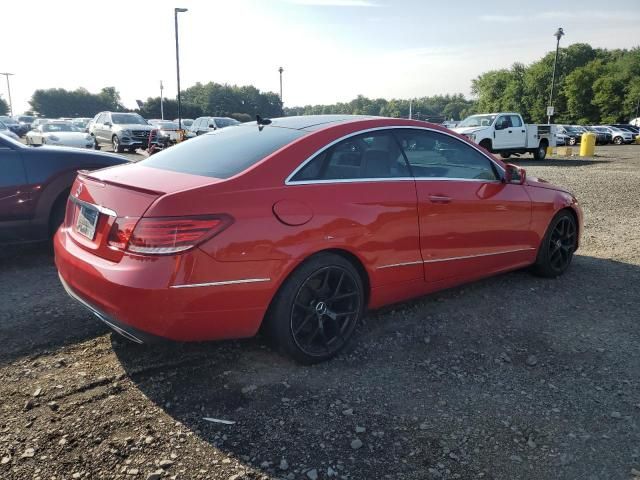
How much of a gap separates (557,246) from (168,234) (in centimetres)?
397

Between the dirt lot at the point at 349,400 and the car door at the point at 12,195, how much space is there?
1095 mm

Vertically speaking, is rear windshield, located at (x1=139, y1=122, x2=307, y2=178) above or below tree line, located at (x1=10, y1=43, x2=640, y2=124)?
below

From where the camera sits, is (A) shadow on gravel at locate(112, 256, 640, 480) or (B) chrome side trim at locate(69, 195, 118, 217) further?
(B) chrome side trim at locate(69, 195, 118, 217)

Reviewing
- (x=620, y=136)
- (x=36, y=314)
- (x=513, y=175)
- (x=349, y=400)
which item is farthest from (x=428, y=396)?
(x=620, y=136)

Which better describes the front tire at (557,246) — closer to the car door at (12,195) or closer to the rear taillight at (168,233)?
the rear taillight at (168,233)

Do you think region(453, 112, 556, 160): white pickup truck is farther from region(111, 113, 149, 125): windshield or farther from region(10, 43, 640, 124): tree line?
region(10, 43, 640, 124): tree line

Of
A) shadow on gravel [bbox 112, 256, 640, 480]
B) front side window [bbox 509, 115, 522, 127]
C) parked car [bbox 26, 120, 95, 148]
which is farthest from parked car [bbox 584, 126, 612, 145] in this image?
shadow on gravel [bbox 112, 256, 640, 480]

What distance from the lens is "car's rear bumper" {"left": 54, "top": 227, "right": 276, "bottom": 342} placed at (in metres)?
2.72

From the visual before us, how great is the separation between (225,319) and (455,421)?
1.36m

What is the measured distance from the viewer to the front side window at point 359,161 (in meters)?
Result: 3.33

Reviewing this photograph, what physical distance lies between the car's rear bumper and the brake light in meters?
0.05

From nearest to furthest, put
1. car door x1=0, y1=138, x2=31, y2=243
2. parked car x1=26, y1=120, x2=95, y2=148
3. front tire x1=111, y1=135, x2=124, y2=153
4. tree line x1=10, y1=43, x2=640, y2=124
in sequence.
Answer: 1. car door x1=0, y1=138, x2=31, y2=243
2. parked car x1=26, y1=120, x2=95, y2=148
3. front tire x1=111, y1=135, x2=124, y2=153
4. tree line x1=10, y1=43, x2=640, y2=124

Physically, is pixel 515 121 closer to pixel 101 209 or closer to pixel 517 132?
pixel 517 132

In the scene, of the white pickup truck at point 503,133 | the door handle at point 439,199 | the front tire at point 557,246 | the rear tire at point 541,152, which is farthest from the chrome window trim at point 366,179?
the rear tire at point 541,152
